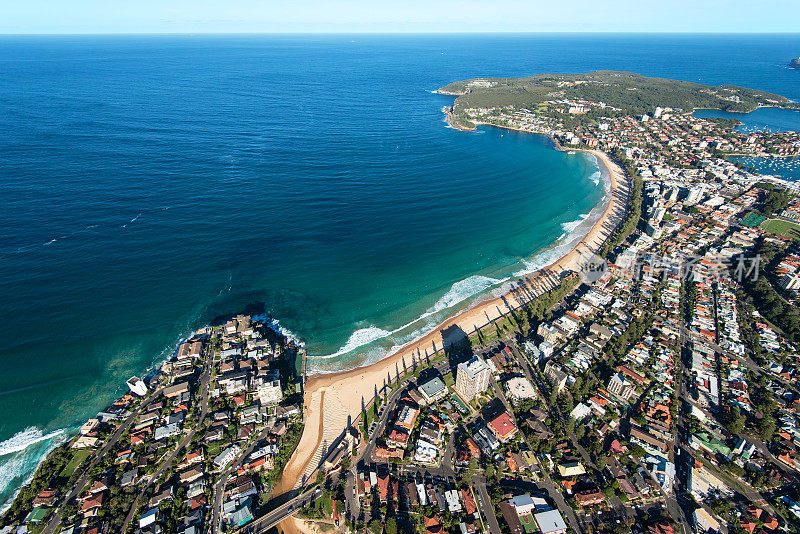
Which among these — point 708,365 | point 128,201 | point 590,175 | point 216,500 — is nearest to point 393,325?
point 216,500

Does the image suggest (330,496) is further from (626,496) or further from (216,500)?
(626,496)

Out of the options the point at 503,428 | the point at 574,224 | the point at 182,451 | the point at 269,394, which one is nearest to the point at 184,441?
the point at 182,451

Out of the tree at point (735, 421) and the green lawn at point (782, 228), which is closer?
the tree at point (735, 421)

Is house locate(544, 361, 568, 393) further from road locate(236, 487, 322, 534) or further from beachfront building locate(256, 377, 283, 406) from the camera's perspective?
beachfront building locate(256, 377, 283, 406)

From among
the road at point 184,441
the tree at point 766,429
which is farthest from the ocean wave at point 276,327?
the tree at point 766,429

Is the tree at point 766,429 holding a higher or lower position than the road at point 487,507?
higher

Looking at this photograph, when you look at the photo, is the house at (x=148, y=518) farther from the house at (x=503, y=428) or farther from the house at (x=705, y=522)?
the house at (x=705, y=522)

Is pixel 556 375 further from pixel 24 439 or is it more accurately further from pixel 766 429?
pixel 24 439
